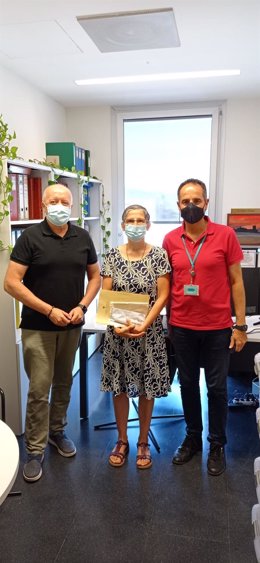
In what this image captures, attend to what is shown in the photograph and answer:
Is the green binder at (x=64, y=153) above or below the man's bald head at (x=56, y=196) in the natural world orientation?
above

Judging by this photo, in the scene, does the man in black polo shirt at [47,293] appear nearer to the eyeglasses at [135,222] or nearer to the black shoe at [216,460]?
the eyeglasses at [135,222]

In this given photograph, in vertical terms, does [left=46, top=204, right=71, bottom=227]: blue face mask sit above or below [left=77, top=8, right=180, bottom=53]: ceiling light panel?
below

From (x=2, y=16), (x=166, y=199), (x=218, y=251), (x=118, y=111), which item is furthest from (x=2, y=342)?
(x=118, y=111)

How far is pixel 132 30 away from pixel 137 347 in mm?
1949

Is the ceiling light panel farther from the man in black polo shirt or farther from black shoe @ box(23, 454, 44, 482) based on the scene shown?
black shoe @ box(23, 454, 44, 482)

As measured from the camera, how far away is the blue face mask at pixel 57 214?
7.11 feet

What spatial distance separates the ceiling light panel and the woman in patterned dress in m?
1.13

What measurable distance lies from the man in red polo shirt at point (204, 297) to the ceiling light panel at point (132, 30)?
3.37ft

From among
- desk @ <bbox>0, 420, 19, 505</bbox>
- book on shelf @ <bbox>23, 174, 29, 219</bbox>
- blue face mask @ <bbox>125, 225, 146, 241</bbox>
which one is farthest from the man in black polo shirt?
desk @ <bbox>0, 420, 19, 505</bbox>

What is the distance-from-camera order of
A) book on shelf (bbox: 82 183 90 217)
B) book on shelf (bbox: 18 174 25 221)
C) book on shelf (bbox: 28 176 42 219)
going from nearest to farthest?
book on shelf (bbox: 18 174 25 221) < book on shelf (bbox: 28 176 42 219) < book on shelf (bbox: 82 183 90 217)

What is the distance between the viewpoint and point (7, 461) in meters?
1.12

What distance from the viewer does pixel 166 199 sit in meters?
4.61

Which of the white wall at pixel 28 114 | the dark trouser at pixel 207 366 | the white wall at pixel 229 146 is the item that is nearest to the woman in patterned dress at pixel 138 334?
the dark trouser at pixel 207 366

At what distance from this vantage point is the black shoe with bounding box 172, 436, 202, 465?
2.41m
